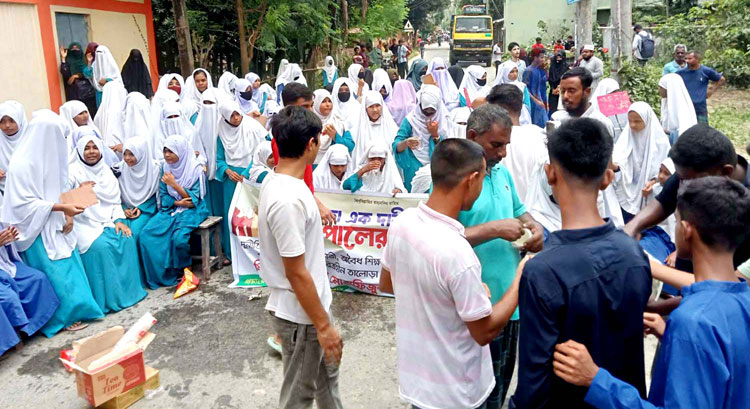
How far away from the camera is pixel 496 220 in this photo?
8.19 ft

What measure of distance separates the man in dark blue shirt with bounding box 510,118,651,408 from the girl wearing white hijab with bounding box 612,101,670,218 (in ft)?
10.9

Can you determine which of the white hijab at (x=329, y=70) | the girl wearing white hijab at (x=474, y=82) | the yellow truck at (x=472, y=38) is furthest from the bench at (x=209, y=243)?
the yellow truck at (x=472, y=38)

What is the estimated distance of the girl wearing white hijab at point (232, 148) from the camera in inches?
241

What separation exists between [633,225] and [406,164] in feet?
10.5

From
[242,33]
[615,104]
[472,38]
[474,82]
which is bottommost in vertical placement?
[615,104]

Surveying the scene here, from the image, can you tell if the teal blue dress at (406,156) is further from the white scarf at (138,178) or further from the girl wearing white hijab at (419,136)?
the white scarf at (138,178)

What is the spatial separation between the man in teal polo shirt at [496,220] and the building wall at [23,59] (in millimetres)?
8926

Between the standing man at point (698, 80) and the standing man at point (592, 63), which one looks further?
the standing man at point (592, 63)

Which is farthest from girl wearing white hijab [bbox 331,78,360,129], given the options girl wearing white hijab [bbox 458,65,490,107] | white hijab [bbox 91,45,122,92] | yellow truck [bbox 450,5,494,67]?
yellow truck [bbox 450,5,494,67]

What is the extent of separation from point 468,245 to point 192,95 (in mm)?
7690

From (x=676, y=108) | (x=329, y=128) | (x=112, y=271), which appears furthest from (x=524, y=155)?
(x=676, y=108)

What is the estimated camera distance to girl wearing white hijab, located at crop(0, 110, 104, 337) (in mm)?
4625

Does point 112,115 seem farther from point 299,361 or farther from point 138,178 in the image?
point 299,361

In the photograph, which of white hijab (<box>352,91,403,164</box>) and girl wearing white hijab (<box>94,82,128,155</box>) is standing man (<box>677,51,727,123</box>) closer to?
white hijab (<box>352,91,403,164</box>)
